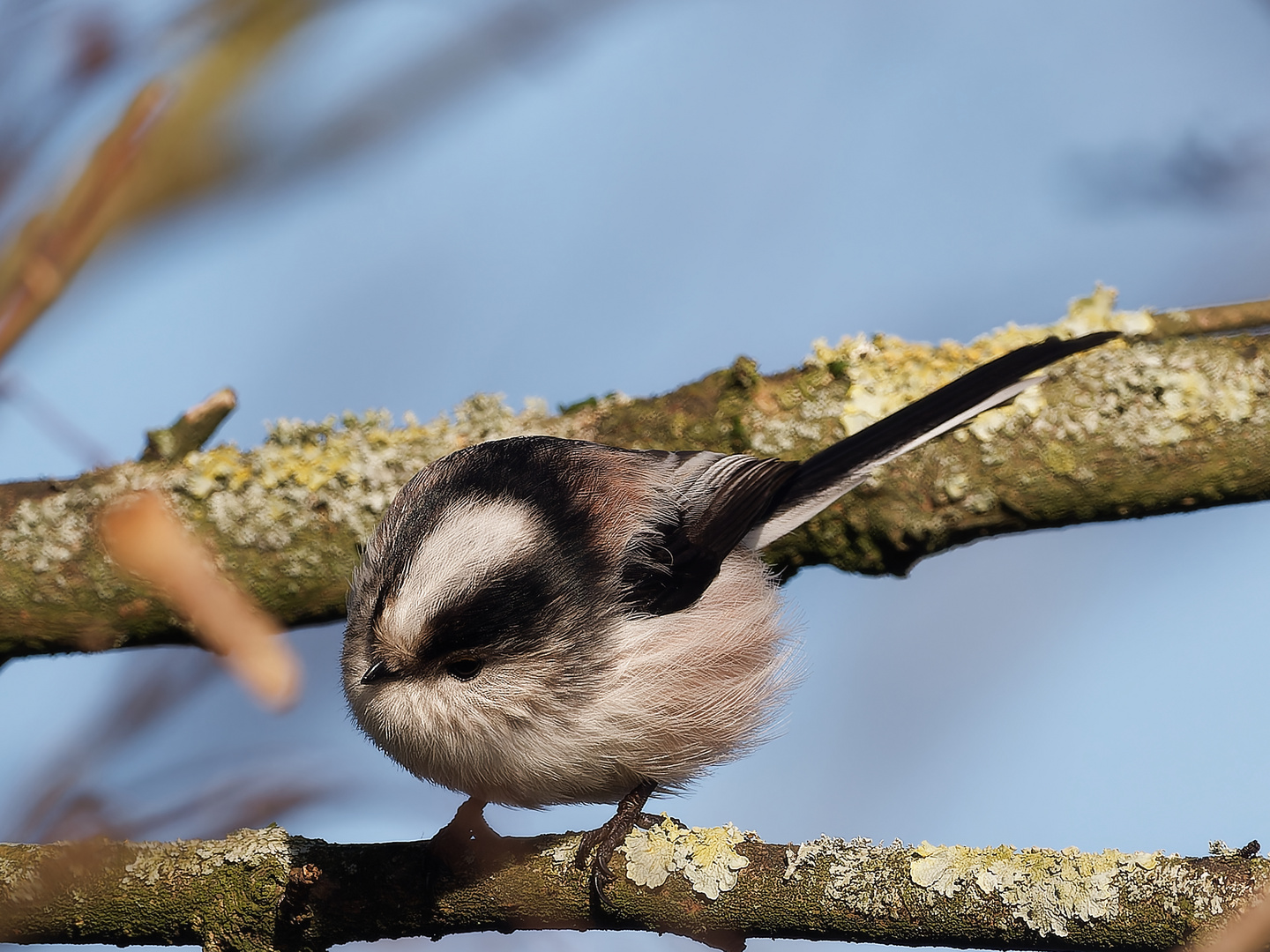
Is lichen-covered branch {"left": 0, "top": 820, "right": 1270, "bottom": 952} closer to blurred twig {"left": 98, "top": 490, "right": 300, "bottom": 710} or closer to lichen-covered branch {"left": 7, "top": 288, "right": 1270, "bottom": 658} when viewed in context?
lichen-covered branch {"left": 7, "top": 288, "right": 1270, "bottom": 658}

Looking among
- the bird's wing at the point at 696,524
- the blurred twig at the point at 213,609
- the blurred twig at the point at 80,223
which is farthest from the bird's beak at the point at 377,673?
the blurred twig at the point at 213,609

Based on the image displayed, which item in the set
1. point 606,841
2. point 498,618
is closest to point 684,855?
point 606,841

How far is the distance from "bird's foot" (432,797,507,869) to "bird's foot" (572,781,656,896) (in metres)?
0.20

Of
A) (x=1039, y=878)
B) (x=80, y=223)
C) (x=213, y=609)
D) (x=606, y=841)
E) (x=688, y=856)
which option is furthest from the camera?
(x=606, y=841)

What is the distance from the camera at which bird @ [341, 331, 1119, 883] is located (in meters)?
2.16

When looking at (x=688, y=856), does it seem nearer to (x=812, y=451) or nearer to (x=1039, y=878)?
(x=1039, y=878)

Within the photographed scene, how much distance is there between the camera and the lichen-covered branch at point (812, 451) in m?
2.82

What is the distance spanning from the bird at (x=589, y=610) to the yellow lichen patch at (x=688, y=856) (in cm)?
8

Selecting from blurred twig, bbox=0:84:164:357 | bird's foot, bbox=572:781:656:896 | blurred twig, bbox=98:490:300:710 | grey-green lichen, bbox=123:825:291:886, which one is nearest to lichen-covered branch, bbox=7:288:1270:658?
grey-green lichen, bbox=123:825:291:886

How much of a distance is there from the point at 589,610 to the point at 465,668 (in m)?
0.31

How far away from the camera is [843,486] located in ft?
9.20

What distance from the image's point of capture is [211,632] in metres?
0.82

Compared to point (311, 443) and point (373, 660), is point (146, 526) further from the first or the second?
point (311, 443)

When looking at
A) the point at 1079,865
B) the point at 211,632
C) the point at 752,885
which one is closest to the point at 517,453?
A: the point at 752,885
